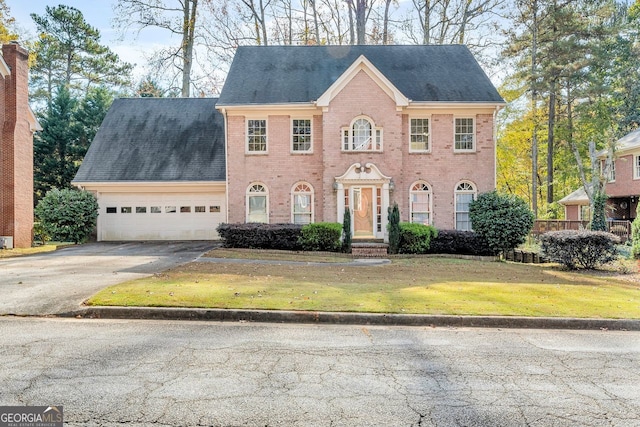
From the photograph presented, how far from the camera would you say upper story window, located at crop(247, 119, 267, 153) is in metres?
21.3

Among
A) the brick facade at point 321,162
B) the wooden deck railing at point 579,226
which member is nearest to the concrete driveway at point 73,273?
the brick facade at point 321,162

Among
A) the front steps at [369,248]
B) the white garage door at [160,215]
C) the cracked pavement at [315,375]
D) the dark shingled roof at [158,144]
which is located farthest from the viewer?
the white garage door at [160,215]

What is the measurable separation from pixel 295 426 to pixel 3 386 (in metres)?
2.85

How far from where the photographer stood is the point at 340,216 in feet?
67.3

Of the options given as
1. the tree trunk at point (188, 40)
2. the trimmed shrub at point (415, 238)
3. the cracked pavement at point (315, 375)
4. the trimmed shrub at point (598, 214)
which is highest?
the tree trunk at point (188, 40)

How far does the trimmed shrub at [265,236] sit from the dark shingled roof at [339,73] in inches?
247

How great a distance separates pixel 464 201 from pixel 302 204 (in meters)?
7.52

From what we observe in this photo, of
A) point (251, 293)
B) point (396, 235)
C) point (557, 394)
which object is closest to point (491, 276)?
point (396, 235)

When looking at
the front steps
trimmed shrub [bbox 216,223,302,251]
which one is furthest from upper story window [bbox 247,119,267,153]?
the front steps

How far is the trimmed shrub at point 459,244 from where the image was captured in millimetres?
18547

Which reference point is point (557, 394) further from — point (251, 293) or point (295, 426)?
point (251, 293)

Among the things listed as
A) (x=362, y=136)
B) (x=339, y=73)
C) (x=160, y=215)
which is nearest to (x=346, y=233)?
(x=362, y=136)

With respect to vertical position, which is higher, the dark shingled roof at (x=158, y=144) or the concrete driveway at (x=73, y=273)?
the dark shingled roof at (x=158, y=144)

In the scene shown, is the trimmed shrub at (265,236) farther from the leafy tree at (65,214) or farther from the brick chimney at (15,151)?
the brick chimney at (15,151)
